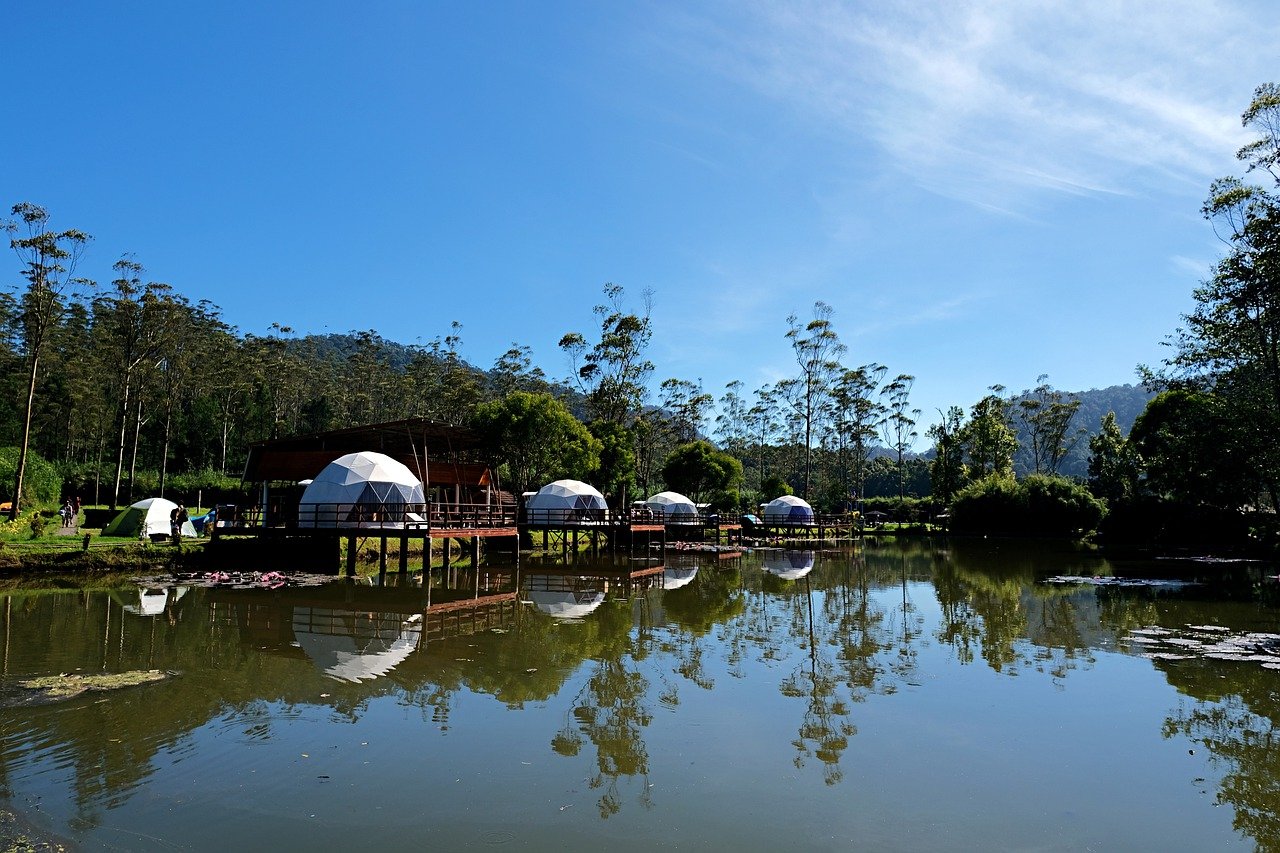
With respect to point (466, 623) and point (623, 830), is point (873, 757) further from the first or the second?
point (466, 623)

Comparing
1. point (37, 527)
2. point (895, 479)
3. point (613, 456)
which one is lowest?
point (37, 527)

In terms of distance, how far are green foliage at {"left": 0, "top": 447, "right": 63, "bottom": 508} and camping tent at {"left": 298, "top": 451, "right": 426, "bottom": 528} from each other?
17.5 meters

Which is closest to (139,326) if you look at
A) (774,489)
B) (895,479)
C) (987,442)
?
(774,489)

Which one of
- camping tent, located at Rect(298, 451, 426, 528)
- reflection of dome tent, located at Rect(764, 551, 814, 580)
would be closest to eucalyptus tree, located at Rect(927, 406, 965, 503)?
reflection of dome tent, located at Rect(764, 551, 814, 580)

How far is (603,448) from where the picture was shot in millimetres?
46219

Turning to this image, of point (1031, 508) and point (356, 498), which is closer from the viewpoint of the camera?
point (356, 498)

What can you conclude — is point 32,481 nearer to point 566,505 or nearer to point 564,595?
point 566,505

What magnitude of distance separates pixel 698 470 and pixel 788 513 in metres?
7.25

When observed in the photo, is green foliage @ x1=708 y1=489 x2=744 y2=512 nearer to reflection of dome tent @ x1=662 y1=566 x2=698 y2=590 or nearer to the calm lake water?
reflection of dome tent @ x1=662 y1=566 x2=698 y2=590

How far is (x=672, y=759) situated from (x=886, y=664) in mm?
6658

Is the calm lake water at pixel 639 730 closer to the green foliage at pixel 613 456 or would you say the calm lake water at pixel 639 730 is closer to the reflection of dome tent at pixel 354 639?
the reflection of dome tent at pixel 354 639

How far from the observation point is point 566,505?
3584cm

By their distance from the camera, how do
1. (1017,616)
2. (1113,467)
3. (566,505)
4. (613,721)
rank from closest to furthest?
(613,721)
(1017,616)
(566,505)
(1113,467)

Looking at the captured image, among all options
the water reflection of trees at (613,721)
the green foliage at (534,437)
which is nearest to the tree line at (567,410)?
the green foliage at (534,437)
